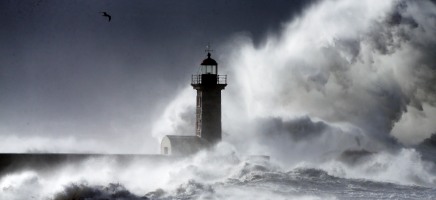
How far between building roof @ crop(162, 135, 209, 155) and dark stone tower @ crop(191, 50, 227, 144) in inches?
17.4

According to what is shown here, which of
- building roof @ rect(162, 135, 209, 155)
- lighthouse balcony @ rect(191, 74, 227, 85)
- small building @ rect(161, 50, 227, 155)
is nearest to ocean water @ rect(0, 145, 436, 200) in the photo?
building roof @ rect(162, 135, 209, 155)

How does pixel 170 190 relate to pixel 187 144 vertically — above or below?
below

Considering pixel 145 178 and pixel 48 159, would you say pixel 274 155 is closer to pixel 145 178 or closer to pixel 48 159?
pixel 145 178

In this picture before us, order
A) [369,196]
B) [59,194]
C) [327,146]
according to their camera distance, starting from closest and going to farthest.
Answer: [59,194] < [369,196] < [327,146]

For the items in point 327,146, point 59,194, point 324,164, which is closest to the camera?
point 59,194

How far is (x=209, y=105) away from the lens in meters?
34.6

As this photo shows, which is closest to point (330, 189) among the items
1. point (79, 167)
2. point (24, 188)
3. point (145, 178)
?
point (145, 178)

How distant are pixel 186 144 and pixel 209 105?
2260 millimetres

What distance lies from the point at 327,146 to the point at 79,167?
18.4m

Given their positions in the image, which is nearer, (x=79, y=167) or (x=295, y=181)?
(x=79, y=167)

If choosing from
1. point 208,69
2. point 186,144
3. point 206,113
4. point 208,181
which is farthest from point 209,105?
point 208,181

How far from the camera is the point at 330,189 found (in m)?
30.6

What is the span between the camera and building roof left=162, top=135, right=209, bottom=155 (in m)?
33.2

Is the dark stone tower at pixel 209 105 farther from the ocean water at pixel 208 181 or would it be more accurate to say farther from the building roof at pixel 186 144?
the ocean water at pixel 208 181
